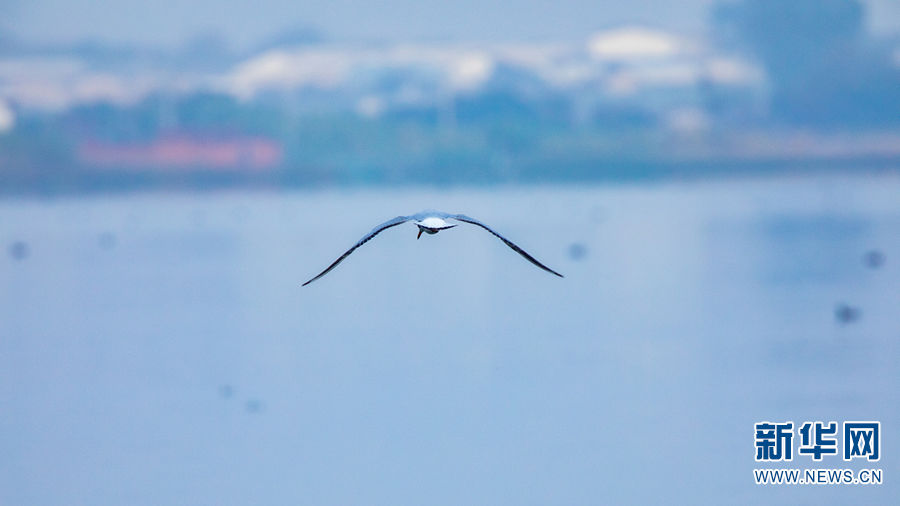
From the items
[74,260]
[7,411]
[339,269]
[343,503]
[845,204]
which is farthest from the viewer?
[845,204]

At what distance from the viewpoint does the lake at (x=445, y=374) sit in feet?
60.5

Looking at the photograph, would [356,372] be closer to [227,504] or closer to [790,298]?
[227,504]

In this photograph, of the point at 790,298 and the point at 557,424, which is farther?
the point at 790,298

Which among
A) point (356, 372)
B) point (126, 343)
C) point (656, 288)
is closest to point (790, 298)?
point (656, 288)

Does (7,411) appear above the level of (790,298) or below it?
below

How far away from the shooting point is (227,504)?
58.4 ft

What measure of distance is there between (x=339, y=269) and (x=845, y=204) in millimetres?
53346

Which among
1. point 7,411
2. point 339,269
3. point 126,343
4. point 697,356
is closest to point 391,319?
point 126,343

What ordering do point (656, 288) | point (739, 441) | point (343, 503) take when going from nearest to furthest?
point (343, 503) < point (739, 441) < point (656, 288)

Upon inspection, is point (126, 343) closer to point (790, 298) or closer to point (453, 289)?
point (453, 289)

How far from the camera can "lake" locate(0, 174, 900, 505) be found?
18.4m

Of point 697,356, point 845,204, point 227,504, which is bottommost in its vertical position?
point 227,504

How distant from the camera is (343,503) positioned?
1766cm

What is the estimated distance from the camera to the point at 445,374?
81.2 ft
